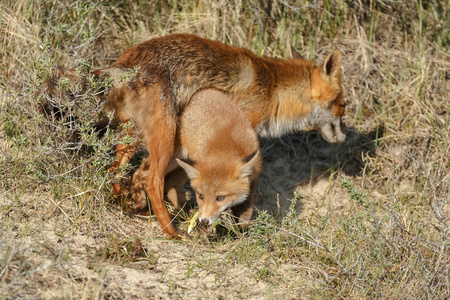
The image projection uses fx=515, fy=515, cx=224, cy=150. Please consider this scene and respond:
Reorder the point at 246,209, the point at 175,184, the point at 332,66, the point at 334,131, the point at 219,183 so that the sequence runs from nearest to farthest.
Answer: the point at 219,183 → the point at 246,209 → the point at 175,184 → the point at 332,66 → the point at 334,131

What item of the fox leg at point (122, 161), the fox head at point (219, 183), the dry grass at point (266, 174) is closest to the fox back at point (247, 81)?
the fox leg at point (122, 161)

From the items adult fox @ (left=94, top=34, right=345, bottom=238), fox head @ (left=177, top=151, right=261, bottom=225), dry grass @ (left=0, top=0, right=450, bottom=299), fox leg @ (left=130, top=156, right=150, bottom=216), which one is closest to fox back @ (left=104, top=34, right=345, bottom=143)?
adult fox @ (left=94, top=34, right=345, bottom=238)

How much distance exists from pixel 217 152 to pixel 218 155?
49 millimetres

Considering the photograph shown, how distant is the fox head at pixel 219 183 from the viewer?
17.7ft

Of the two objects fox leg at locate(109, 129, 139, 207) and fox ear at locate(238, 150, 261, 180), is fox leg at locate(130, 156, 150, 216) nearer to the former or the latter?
fox leg at locate(109, 129, 139, 207)

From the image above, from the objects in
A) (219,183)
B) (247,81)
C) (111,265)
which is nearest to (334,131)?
(247,81)

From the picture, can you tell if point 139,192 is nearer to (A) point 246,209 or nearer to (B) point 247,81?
(A) point 246,209

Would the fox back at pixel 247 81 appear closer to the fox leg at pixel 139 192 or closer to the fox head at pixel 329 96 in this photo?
the fox head at pixel 329 96

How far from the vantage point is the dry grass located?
4.40 meters

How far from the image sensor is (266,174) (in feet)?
24.3

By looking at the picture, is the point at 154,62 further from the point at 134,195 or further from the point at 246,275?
the point at 246,275

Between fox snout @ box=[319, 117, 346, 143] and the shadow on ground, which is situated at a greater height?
fox snout @ box=[319, 117, 346, 143]

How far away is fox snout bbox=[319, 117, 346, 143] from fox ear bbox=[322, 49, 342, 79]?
2.18 feet

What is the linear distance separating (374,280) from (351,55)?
435 cm
